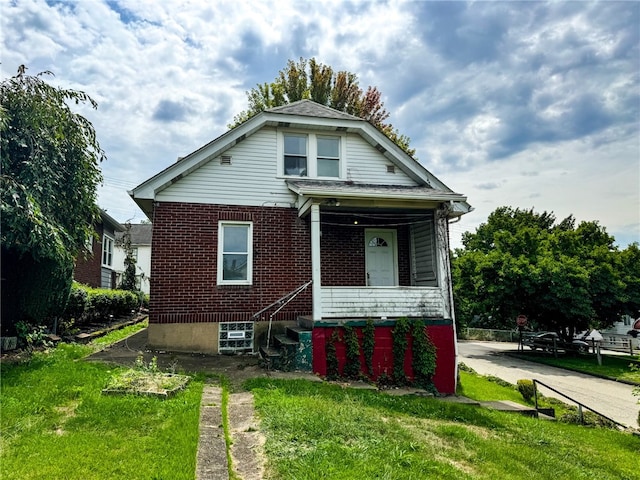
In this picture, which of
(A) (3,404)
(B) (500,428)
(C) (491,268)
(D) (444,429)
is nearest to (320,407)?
(D) (444,429)

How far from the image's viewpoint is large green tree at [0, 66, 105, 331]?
25.2ft

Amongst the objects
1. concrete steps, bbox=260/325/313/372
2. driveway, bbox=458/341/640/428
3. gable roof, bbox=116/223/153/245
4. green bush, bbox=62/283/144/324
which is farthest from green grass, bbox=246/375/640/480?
gable roof, bbox=116/223/153/245

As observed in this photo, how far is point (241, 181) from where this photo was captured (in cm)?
1089

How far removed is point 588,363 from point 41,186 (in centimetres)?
2397

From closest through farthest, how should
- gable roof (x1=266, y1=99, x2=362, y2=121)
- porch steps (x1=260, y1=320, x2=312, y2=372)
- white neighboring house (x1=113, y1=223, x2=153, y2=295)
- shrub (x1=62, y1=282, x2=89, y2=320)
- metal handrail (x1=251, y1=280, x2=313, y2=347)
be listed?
porch steps (x1=260, y1=320, x2=312, y2=372) → metal handrail (x1=251, y1=280, x2=313, y2=347) → gable roof (x1=266, y1=99, x2=362, y2=121) → shrub (x1=62, y1=282, x2=89, y2=320) → white neighboring house (x1=113, y1=223, x2=153, y2=295)

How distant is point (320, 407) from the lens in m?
5.68

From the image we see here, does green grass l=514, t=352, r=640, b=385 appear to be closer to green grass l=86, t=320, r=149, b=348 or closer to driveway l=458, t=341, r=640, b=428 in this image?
driveway l=458, t=341, r=640, b=428

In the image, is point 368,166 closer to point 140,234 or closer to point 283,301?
point 283,301

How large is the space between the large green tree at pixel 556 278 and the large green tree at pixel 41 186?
67.8ft

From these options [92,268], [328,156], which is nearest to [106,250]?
[92,268]

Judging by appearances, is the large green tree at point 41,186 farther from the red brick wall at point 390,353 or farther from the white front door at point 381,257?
the white front door at point 381,257

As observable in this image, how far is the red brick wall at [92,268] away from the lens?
1694 cm

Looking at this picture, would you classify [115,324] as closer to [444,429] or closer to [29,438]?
[29,438]

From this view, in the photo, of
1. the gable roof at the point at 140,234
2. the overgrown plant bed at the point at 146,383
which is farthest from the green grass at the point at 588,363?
the gable roof at the point at 140,234
